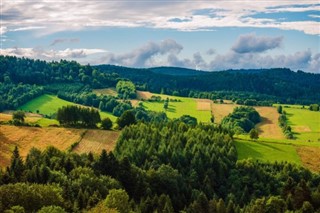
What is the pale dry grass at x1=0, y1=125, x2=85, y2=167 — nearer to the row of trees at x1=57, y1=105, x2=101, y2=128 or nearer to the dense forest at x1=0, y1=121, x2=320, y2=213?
the row of trees at x1=57, y1=105, x2=101, y2=128

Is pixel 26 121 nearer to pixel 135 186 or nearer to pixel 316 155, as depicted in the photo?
pixel 135 186

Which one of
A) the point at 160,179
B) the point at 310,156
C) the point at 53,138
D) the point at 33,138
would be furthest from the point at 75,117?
the point at 310,156

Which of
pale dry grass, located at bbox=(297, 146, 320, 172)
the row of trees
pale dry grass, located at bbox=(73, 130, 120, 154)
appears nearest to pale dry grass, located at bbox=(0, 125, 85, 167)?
pale dry grass, located at bbox=(73, 130, 120, 154)

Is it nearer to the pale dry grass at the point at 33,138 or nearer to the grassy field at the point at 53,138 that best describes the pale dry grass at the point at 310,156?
the grassy field at the point at 53,138

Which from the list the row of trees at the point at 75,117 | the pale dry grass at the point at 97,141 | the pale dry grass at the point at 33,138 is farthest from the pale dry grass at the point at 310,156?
the row of trees at the point at 75,117

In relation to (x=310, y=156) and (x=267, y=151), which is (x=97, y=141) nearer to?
(x=267, y=151)

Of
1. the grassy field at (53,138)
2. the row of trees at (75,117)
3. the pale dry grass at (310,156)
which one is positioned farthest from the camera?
the row of trees at (75,117)

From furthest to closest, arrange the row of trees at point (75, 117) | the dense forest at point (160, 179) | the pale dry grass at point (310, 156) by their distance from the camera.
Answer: the row of trees at point (75, 117)
the pale dry grass at point (310, 156)
the dense forest at point (160, 179)
